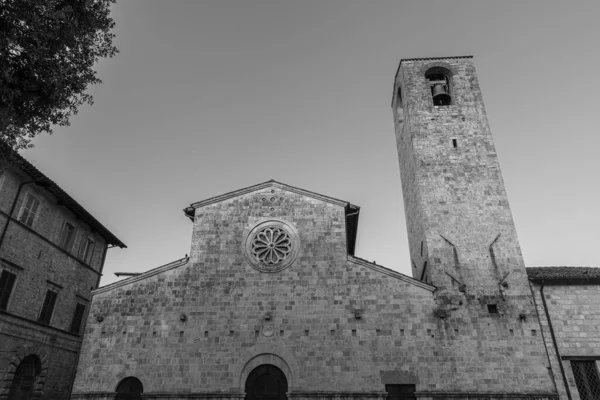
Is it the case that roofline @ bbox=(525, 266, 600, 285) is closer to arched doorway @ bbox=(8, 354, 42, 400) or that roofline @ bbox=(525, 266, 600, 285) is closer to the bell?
the bell

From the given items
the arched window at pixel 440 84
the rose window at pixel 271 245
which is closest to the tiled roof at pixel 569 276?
the arched window at pixel 440 84

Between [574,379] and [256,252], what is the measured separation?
11.9 meters

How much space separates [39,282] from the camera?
17.7 meters

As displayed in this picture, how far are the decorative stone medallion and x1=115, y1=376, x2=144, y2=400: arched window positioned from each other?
5572 millimetres

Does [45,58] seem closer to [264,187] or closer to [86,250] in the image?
[264,187]

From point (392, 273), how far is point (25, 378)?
15.8 meters

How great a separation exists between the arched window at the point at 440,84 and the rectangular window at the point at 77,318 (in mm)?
20751

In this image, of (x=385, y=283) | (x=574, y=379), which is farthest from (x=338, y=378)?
(x=574, y=379)

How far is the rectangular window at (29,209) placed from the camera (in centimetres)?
1705

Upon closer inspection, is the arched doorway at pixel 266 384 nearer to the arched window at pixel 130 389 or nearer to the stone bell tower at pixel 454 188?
A: the arched window at pixel 130 389

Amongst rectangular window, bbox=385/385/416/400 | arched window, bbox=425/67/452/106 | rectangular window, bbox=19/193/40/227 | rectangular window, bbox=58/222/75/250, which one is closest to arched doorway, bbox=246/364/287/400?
rectangular window, bbox=385/385/416/400

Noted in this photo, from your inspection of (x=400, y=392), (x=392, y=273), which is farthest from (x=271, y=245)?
(x=400, y=392)

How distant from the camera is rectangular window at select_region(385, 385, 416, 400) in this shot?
12.9 metres

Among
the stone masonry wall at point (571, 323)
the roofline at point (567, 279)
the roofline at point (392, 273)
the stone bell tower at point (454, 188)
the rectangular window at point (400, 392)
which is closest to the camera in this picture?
the rectangular window at point (400, 392)
